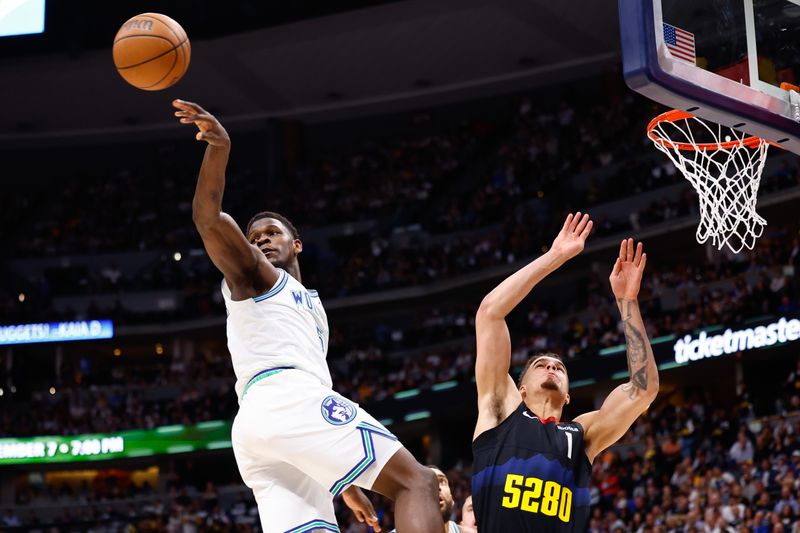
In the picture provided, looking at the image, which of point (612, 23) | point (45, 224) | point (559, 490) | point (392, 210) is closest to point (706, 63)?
point (559, 490)

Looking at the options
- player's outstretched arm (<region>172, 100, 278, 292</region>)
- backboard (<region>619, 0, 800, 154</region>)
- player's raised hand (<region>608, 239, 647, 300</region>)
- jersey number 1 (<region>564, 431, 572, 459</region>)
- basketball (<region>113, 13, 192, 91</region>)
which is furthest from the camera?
backboard (<region>619, 0, 800, 154</region>)

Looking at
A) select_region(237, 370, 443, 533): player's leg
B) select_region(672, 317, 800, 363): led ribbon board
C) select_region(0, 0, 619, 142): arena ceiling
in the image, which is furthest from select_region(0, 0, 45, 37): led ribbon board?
select_region(237, 370, 443, 533): player's leg

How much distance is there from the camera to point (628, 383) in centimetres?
496

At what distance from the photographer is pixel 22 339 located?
1100 inches

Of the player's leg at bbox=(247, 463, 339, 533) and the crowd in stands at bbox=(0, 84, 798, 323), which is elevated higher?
the crowd in stands at bbox=(0, 84, 798, 323)

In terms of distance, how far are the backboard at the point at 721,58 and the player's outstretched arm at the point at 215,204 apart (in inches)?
87.5

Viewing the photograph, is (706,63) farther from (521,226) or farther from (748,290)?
(521,226)

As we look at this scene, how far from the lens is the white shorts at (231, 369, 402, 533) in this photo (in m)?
4.17

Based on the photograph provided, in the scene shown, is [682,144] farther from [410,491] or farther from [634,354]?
[410,491]

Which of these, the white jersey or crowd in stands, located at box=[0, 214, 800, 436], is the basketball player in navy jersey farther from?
crowd in stands, located at box=[0, 214, 800, 436]

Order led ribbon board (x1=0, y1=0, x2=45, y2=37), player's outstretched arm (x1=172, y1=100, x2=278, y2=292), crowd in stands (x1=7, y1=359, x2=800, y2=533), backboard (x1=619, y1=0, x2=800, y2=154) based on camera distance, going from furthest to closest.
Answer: led ribbon board (x1=0, y1=0, x2=45, y2=37) → crowd in stands (x1=7, y1=359, x2=800, y2=533) → backboard (x1=619, y1=0, x2=800, y2=154) → player's outstretched arm (x1=172, y1=100, x2=278, y2=292)

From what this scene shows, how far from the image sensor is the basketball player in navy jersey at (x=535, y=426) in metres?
4.48

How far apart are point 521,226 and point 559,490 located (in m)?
20.3

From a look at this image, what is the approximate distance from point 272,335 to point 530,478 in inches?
47.8
